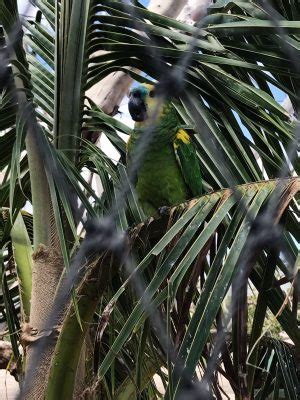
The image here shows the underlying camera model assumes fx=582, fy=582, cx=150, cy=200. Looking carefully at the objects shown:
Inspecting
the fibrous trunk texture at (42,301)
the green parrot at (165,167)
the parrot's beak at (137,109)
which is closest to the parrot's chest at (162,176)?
the green parrot at (165,167)

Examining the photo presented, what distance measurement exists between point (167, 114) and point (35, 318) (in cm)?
54

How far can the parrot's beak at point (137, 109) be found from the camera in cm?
140

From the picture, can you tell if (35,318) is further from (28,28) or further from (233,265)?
(28,28)

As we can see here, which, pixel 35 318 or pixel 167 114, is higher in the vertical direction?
pixel 167 114

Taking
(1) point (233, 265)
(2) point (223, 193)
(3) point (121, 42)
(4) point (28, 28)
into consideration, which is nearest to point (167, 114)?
(3) point (121, 42)

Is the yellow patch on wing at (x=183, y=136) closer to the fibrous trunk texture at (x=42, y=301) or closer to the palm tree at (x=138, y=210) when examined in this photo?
the palm tree at (x=138, y=210)

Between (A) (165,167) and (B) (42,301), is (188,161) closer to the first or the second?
(A) (165,167)

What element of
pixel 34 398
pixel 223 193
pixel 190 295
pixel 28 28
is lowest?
pixel 34 398

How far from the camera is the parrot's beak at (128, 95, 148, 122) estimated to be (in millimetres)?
1401

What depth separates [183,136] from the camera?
4.20 ft

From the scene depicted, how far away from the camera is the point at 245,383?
0.76 meters

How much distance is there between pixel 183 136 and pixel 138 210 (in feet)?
0.78

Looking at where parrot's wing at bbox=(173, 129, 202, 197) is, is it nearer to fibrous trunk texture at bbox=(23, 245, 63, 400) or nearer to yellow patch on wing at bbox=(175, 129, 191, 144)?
yellow patch on wing at bbox=(175, 129, 191, 144)

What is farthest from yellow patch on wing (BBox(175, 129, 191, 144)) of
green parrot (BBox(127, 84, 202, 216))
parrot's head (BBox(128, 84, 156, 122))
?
parrot's head (BBox(128, 84, 156, 122))
